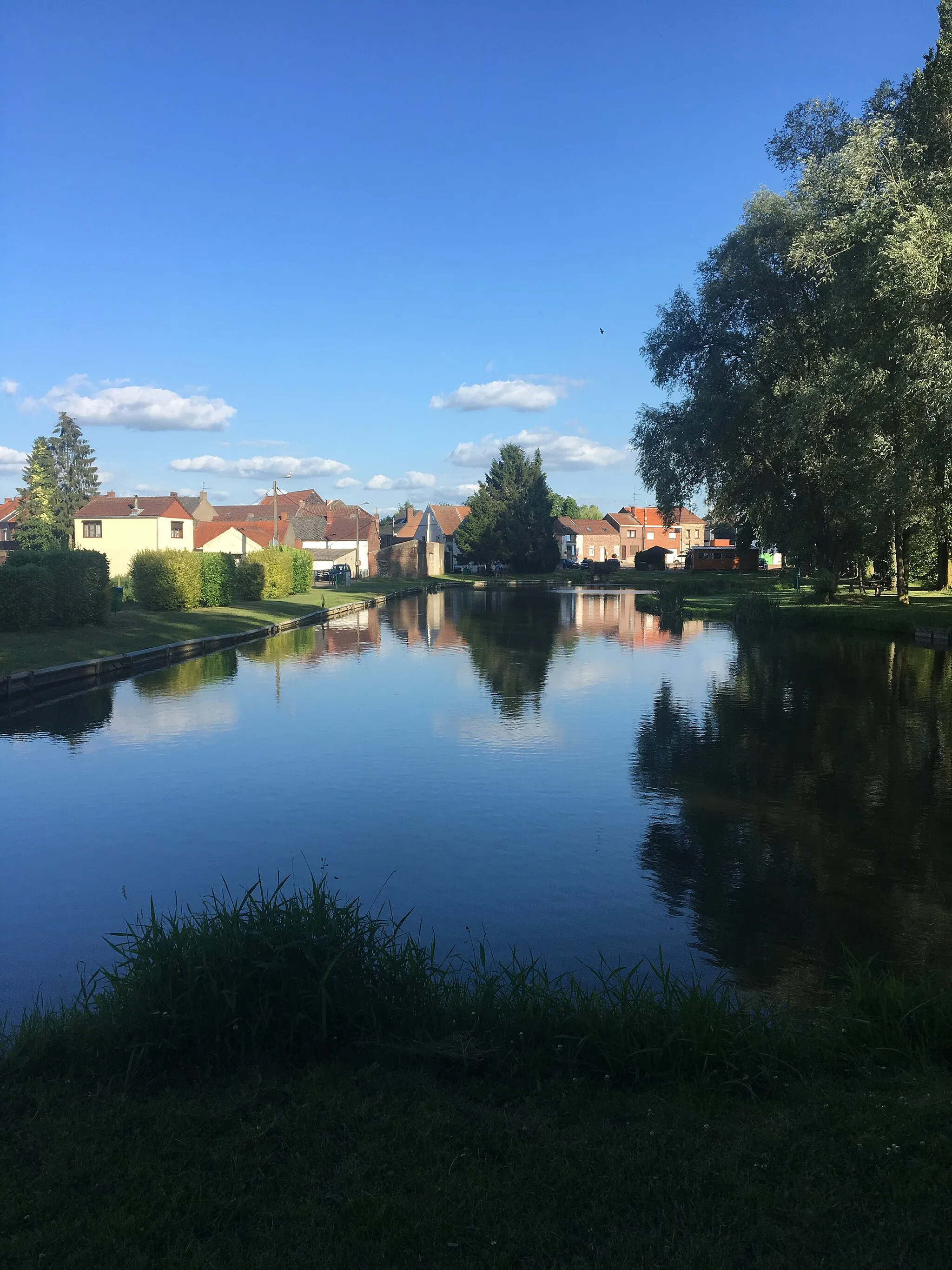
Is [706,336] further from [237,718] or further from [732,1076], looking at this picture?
[732,1076]

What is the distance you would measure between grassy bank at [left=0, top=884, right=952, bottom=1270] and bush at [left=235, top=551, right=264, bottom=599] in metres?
42.2

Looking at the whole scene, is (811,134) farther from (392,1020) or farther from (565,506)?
(565,506)

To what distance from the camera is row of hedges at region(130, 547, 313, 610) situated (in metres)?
37.4

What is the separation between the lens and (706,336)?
3791 cm

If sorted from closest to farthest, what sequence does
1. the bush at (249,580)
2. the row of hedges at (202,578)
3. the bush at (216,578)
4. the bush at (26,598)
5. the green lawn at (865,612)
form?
the bush at (26,598) → the green lawn at (865,612) → the row of hedges at (202,578) → the bush at (216,578) → the bush at (249,580)

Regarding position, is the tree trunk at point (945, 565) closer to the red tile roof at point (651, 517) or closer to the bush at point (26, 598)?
the bush at point (26, 598)

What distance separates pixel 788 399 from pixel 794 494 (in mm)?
5644

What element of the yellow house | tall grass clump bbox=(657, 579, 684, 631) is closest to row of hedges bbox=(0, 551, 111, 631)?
tall grass clump bbox=(657, 579, 684, 631)

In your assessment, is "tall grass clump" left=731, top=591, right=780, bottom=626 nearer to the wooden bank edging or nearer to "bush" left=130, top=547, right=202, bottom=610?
the wooden bank edging

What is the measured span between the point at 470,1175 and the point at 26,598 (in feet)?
84.2

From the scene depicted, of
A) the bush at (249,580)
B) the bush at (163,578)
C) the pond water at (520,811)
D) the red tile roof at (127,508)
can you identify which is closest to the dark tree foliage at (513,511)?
the red tile roof at (127,508)

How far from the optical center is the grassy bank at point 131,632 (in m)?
22.6

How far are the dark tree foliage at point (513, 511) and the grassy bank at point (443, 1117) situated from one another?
293ft

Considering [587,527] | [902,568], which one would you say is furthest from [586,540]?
[902,568]
